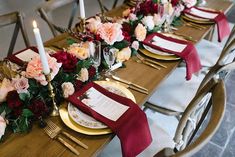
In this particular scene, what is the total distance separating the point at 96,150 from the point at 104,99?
0.24 metres

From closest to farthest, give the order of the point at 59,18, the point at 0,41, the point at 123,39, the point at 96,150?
the point at 96,150, the point at 123,39, the point at 0,41, the point at 59,18

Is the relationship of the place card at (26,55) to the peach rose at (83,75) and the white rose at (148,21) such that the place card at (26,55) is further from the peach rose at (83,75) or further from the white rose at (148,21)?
the white rose at (148,21)

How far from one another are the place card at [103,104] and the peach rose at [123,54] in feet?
0.82

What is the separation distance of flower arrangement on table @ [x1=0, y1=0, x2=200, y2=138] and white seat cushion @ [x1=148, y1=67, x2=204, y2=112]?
0.32 meters

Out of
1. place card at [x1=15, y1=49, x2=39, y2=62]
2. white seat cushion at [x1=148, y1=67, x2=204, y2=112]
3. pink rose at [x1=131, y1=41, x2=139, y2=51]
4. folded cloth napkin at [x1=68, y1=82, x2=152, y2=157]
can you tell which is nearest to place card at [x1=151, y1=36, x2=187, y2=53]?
pink rose at [x1=131, y1=41, x2=139, y2=51]

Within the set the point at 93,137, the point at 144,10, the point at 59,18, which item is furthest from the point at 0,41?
the point at 93,137

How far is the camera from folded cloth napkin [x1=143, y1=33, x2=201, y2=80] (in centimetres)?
126

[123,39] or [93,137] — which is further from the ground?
[123,39]

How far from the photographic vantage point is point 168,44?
1356 mm

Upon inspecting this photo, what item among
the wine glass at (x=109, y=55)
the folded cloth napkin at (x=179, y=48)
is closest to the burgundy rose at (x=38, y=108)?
the wine glass at (x=109, y=55)

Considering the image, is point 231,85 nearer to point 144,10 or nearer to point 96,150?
point 144,10

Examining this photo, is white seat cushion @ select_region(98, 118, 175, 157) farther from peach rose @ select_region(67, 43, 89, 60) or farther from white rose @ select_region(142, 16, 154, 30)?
white rose @ select_region(142, 16, 154, 30)

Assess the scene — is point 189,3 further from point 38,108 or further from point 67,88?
point 38,108

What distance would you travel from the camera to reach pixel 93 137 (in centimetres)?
83
